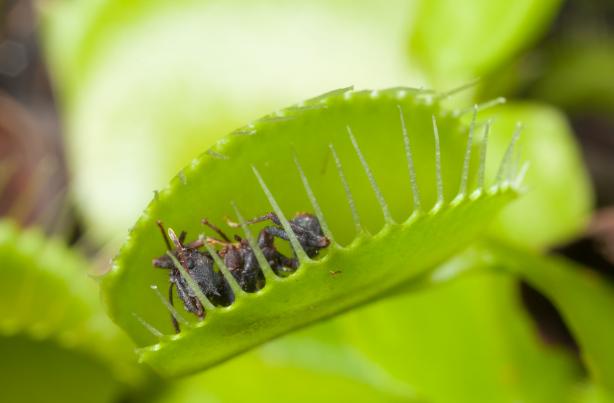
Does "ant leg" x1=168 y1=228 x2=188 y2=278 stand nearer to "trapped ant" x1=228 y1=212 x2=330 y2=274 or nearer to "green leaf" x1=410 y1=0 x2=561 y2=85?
"trapped ant" x1=228 y1=212 x2=330 y2=274

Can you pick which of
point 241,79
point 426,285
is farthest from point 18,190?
point 426,285

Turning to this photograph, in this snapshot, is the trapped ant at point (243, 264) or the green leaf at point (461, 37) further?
the green leaf at point (461, 37)

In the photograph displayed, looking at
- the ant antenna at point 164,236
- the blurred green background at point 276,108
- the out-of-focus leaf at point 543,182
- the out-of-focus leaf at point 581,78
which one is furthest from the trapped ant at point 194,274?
the out-of-focus leaf at point 581,78

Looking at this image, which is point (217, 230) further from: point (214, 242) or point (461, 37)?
point (461, 37)

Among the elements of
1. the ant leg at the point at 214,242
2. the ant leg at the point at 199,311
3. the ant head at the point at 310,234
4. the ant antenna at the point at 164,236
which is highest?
the ant antenna at the point at 164,236

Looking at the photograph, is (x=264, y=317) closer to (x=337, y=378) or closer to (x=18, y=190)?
(x=337, y=378)

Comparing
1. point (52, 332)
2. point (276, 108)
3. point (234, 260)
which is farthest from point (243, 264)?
point (276, 108)

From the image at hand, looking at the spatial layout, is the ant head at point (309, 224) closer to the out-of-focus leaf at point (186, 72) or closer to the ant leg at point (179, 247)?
the ant leg at point (179, 247)
